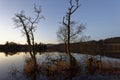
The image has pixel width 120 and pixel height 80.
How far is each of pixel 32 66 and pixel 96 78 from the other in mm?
9203

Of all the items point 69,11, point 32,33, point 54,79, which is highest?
point 69,11

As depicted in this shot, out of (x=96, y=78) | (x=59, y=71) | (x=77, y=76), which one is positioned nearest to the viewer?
(x=96, y=78)

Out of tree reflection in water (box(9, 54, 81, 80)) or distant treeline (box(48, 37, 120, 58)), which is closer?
tree reflection in water (box(9, 54, 81, 80))

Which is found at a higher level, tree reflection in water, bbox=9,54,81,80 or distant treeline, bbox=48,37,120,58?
distant treeline, bbox=48,37,120,58

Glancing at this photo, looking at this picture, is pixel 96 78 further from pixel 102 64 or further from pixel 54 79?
pixel 102 64

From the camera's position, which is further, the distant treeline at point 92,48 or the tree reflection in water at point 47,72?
the distant treeline at point 92,48

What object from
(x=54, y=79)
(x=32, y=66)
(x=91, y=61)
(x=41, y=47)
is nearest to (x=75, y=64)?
(x=91, y=61)

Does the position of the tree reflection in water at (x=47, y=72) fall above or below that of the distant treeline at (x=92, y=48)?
below

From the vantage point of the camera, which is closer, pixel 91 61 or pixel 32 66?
pixel 32 66

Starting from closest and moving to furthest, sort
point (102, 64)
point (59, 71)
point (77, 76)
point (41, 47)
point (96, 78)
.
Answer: point (96, 78), point (77, 76), point (59, 71), point (102, 64), point (41, 47)

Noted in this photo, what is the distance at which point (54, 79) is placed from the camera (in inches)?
808

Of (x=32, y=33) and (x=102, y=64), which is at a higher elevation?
(x=32, y=33)

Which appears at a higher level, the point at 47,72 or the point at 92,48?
the point at 92,48

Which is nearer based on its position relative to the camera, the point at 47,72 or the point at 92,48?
the point at 47,72
